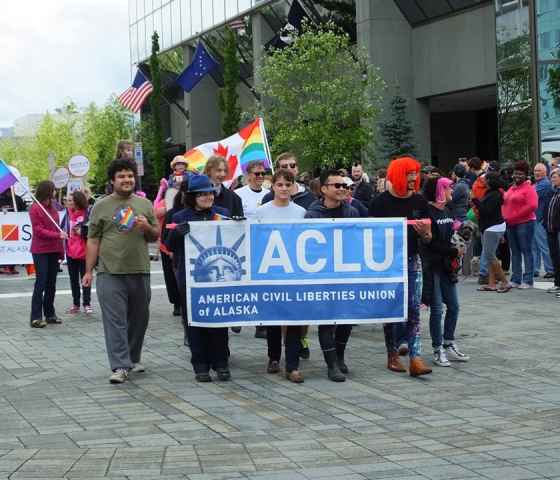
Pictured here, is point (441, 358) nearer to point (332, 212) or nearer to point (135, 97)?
point (332, 212)

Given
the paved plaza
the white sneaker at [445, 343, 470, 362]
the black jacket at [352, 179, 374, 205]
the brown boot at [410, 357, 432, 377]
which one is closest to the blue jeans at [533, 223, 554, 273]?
the black jacket at [352, 179, 374, 205]

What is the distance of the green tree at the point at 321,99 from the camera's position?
32.5 m

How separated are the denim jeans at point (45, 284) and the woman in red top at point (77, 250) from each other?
0.69m

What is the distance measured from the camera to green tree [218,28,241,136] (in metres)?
48.8

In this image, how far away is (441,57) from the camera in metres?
36.6

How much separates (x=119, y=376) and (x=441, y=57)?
1144 inches

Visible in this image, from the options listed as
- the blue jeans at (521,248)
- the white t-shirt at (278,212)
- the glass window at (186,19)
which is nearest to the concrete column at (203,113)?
the glass window at (186,19)

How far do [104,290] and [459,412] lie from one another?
3.37 meters

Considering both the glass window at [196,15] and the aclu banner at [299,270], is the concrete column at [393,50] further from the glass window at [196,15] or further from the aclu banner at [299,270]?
the aclu banner at [299,270]

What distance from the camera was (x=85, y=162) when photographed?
105ft

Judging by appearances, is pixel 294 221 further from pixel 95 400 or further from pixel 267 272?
pixel 95 400

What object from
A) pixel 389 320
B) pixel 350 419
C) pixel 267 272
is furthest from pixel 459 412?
pixel 267 272

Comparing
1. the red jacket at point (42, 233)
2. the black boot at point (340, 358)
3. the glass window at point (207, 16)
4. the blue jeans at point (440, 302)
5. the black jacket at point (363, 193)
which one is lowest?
the black boot at point (340, 358)

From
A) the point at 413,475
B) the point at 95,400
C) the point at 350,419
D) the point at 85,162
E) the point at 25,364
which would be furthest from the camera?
the point at 85,162
